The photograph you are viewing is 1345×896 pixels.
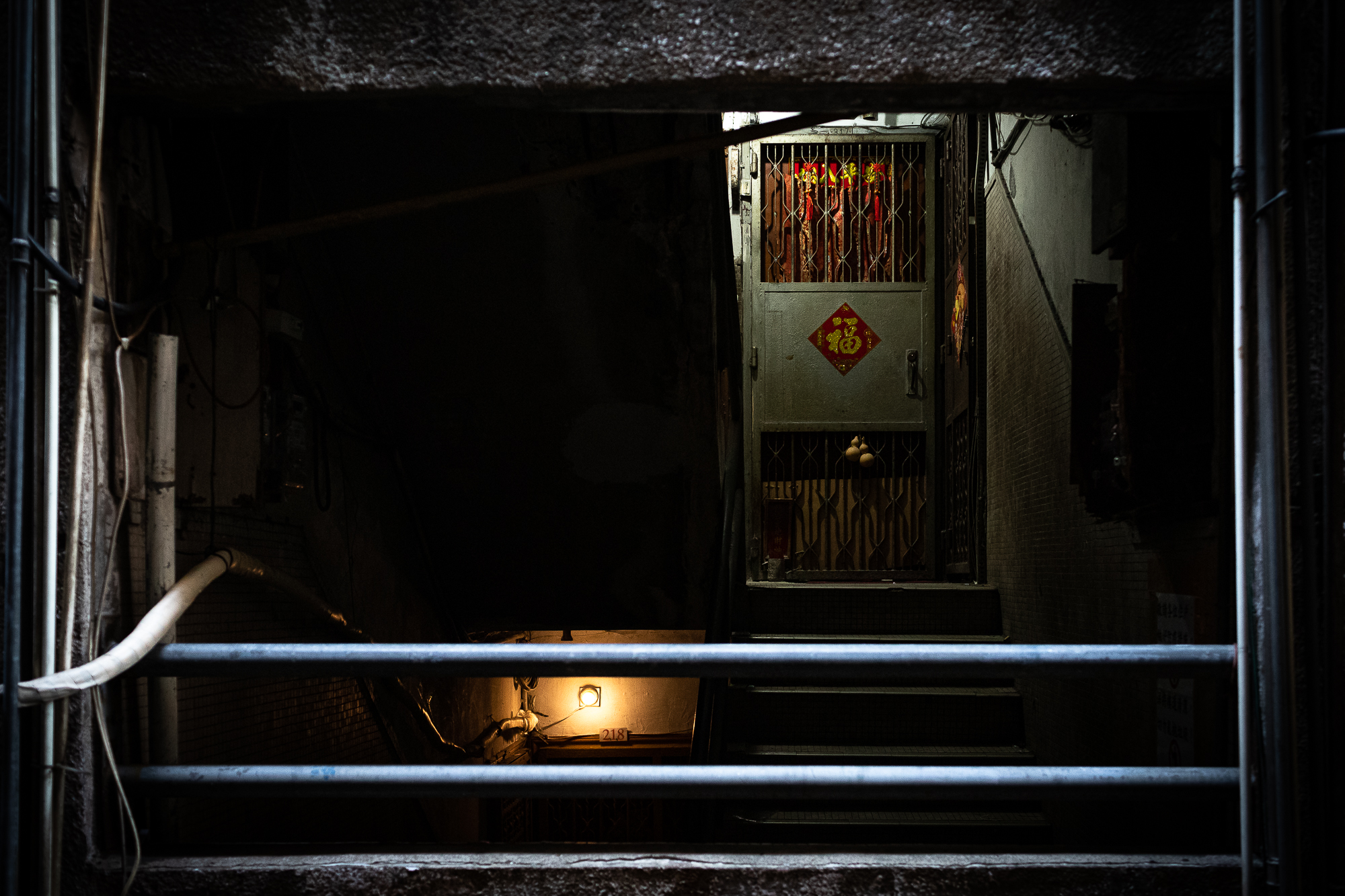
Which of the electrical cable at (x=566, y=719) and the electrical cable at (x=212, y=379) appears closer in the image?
the electrical cable at (x=212, y=379)

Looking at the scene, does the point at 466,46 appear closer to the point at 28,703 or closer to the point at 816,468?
the point at 28,703

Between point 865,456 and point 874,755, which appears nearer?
point 874,755

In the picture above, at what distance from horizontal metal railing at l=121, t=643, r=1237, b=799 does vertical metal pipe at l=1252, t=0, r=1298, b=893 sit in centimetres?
9

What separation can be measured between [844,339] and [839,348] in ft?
0.31

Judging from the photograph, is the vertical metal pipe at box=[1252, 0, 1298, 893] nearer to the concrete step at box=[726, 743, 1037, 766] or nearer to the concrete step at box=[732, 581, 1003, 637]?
the concrete step at box=[726, 743, 1037, 766]

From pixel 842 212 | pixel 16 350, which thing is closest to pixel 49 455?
pixel 16 350

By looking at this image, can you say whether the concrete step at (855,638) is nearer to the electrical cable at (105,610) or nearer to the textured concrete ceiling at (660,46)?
the electrical cable at (105,610)

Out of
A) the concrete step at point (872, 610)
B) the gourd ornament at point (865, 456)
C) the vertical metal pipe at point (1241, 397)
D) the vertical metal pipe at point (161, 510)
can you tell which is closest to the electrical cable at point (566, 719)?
the gourd ornament at point (865, 456)

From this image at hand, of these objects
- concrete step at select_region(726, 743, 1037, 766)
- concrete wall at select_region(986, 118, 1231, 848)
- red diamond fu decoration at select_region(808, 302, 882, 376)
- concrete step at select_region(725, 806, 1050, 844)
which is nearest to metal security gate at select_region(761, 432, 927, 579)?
red diamond fu decoration at select_region(808, 302, 882, 376)

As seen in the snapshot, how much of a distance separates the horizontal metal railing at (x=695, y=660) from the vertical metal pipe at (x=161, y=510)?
0.29m

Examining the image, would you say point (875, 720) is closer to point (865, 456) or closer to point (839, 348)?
point (865, 456)

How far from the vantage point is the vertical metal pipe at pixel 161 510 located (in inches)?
77.3

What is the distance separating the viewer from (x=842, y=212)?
24.9 ft

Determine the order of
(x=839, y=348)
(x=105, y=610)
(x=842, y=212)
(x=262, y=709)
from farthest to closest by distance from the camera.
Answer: (x=842, y=212) → (x=839, y=348) → (x=262, y=709) → (x=105, y=610)
